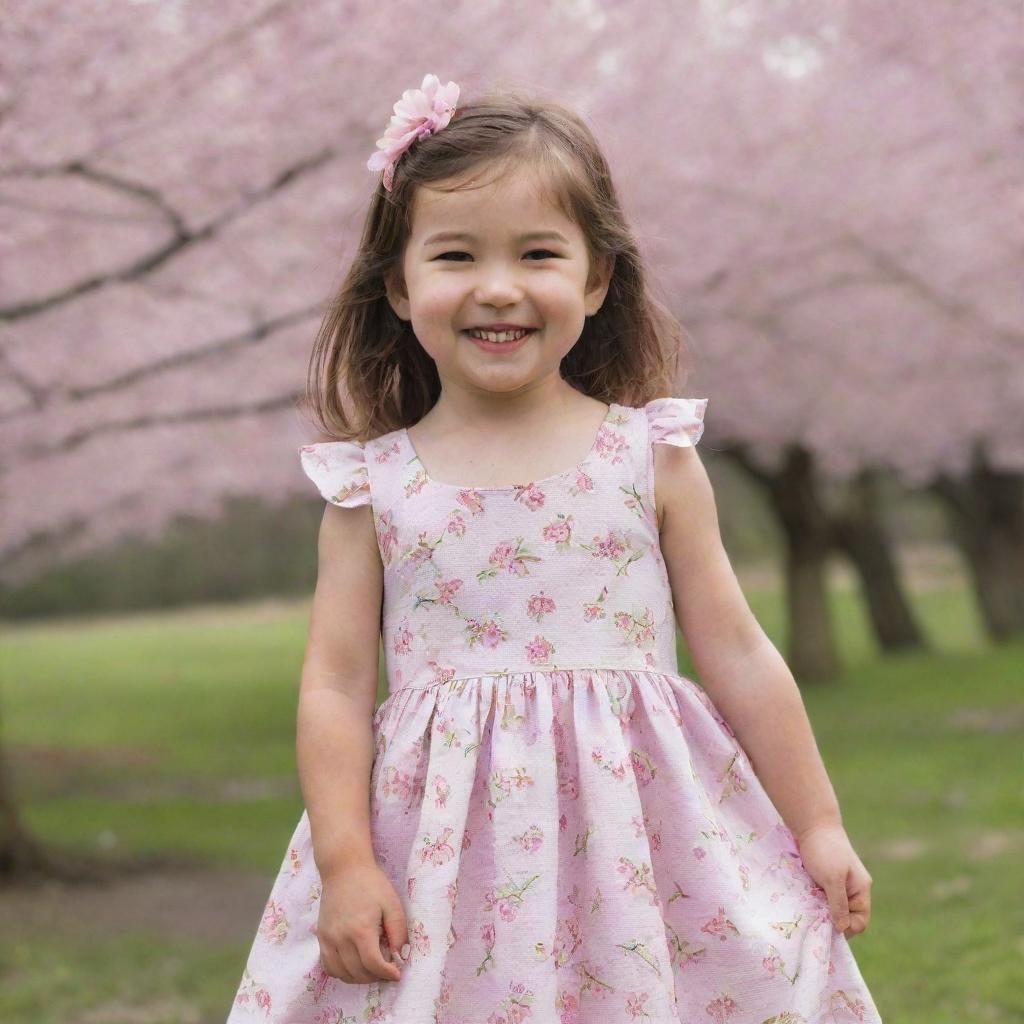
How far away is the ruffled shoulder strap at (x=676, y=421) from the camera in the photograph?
7.40 ft

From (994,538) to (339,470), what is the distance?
1626cm

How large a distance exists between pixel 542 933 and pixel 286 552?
26545 mm

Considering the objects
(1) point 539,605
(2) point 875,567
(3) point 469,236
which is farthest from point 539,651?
(2) point 875,567

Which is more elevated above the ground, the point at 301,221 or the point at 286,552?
the point at 301,221

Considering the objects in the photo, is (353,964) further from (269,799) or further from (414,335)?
(269,799)

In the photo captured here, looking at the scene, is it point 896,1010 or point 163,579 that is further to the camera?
point 163,579

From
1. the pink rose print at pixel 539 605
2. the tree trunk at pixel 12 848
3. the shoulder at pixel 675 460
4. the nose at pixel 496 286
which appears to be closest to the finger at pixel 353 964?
the pink rose print at pixel 539 605

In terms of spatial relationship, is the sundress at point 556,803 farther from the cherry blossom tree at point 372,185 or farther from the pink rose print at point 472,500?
the cherry blossom tree at point 372,185

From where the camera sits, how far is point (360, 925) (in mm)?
2012

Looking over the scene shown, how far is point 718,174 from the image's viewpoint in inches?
292

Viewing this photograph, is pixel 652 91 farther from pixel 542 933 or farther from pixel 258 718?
pixel 258 718

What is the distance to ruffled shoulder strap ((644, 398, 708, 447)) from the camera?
88.8 inches

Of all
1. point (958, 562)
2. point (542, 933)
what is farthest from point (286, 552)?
point (542, 933)

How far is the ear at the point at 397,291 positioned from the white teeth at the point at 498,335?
0.20 metres
